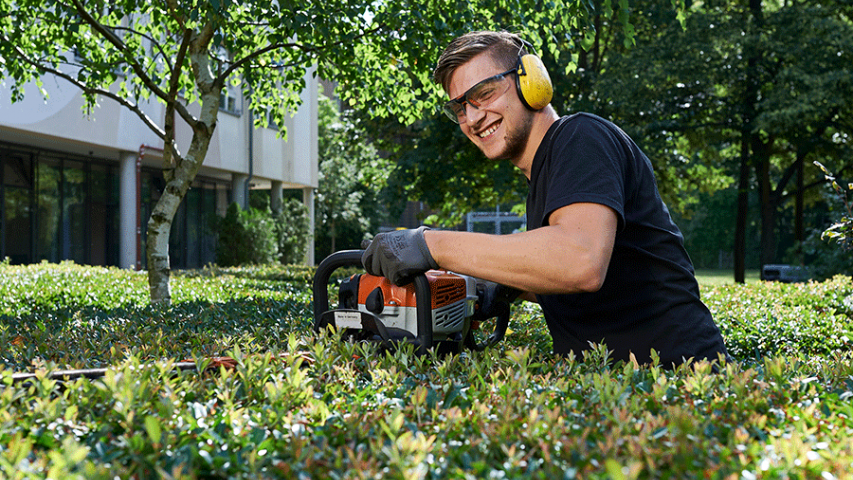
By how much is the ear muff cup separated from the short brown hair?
5cm

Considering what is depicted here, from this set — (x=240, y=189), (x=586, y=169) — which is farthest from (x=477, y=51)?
(x=240, y=189)

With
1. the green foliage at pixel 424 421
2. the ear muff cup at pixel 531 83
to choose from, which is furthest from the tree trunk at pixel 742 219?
the green foliage at pixel 424 421

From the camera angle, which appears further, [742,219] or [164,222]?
[742,219]

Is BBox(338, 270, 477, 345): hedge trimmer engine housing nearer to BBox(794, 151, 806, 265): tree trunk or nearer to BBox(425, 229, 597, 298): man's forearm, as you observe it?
BBox(425, 229, 597, 298): man's forearm

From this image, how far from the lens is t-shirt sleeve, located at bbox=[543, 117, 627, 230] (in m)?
2.01

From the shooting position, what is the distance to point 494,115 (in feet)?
8.29

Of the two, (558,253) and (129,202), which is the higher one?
(129,202)

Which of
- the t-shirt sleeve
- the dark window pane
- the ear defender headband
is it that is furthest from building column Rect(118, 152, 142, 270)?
the t-shirt sleeve

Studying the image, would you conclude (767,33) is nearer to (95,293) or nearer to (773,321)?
(773,321)

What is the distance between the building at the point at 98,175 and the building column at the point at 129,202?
0.09 ft

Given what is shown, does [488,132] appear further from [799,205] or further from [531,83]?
[799,205]

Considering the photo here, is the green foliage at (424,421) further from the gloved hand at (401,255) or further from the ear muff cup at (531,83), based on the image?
the ear muff cup at (531,83)

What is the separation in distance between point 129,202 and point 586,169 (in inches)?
734

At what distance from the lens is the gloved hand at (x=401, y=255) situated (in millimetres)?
2154
